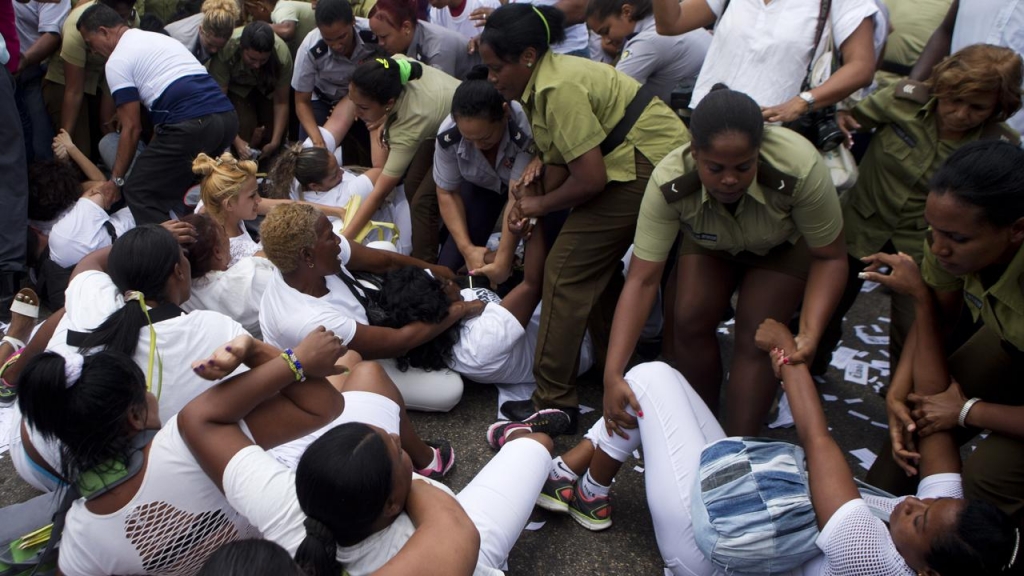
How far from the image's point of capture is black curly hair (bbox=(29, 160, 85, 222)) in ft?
16.0

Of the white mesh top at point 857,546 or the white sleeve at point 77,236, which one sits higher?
the white mesh top at point 857,546

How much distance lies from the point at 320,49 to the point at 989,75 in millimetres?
4143

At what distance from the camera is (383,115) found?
4535mm

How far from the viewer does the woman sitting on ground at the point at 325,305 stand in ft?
10.2

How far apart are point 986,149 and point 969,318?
1643mm

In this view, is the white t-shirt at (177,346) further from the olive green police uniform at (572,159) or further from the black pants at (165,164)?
the black pants at (165,164)

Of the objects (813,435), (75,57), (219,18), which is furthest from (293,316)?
(75,57)

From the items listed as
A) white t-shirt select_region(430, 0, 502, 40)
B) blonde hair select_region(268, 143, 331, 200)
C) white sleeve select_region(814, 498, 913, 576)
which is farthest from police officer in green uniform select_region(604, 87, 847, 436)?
white t-shirt select_region(430, 0, 502, 40)

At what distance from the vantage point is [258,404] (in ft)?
7.73

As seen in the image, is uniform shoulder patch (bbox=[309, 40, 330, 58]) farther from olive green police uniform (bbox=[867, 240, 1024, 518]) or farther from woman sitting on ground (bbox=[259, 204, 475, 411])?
olive green police uniform (bbox=[867, 240, 1024, 518])

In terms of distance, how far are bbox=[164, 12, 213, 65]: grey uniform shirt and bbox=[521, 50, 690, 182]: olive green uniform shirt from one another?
12.4ft

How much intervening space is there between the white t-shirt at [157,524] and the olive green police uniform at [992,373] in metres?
2.32

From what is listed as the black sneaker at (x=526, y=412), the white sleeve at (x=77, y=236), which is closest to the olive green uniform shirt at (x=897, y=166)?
the black sneaker at (x=526, y=412)

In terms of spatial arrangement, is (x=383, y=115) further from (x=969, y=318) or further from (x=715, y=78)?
(x=969, y=318)
